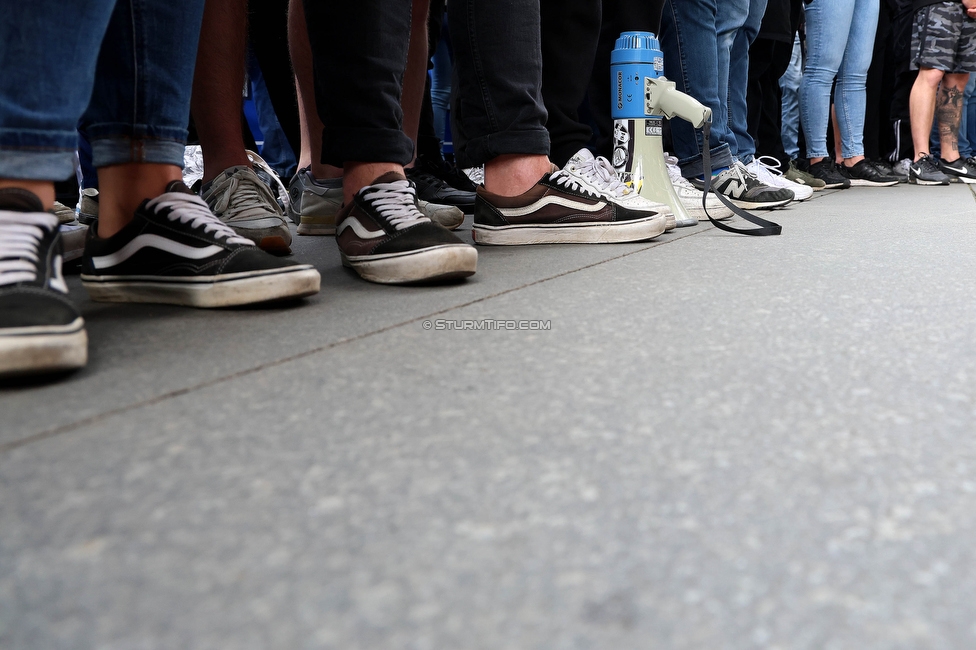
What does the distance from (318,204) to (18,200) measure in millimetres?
1091

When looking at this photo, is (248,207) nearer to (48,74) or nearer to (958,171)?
(48,74)

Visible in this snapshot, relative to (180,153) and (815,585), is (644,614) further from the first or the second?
(180,153)

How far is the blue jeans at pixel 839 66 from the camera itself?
3.70 metres

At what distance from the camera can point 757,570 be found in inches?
13.3

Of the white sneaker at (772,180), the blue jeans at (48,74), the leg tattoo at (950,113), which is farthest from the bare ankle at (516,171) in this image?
the leg tattoo at (950,113)

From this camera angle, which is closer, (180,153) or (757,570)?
(757,570)

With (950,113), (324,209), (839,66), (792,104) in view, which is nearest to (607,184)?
(324,209)

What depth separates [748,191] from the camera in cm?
229

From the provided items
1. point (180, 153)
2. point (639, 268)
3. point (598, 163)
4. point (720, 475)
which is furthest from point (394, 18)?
point (720, 475)

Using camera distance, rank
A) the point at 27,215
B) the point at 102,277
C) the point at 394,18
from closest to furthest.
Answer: the point at 27,215 → the point at 102,277 → the point at 394,18

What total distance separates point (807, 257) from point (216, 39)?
3.79ft

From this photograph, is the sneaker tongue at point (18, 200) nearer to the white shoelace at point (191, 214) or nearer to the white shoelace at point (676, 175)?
the white shoelace at point (191, 214)

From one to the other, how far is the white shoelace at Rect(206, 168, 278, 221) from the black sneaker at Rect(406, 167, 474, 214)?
69 centimetres

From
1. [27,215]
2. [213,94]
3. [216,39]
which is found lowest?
[27,215]
